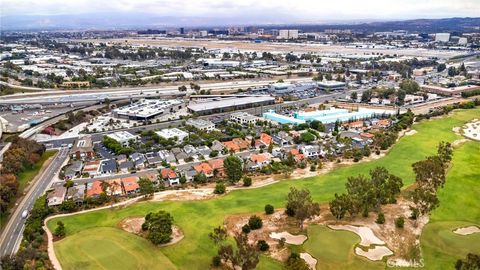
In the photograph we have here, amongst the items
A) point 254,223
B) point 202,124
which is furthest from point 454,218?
point 202,124

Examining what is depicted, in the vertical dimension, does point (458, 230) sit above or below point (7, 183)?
below

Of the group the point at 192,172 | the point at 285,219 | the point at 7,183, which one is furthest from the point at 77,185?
the point at 285,219

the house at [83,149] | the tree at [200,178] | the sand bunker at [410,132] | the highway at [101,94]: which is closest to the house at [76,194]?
the house at [83,149]

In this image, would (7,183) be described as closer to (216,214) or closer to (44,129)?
(216,214)

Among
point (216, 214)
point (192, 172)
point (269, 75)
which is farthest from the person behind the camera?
point (269, 75)

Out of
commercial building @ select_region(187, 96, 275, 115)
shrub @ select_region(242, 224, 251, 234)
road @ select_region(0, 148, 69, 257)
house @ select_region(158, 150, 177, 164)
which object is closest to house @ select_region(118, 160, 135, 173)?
house @ select_region(158, 150, 177, 164)
